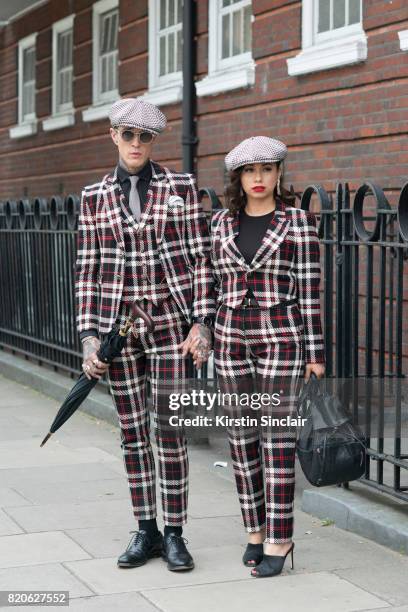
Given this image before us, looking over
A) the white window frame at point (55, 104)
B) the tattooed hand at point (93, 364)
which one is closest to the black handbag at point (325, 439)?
the tattooed hand at point (93, 364)

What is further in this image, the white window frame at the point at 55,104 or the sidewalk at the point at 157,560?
the white window frame at the point at 55,104

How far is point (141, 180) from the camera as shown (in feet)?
17.1

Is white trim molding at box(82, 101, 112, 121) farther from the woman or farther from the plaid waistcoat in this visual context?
the woman

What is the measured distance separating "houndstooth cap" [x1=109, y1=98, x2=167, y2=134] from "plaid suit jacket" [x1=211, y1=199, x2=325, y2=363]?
523 mm

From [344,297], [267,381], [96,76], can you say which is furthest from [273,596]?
[96,76]

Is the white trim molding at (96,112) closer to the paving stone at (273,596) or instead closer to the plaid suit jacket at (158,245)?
the plaid suit jacket at (158,245)

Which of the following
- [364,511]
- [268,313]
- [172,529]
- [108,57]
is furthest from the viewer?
[108,57]

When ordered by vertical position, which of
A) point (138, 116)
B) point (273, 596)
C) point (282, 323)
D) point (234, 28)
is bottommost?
point (273, 596)

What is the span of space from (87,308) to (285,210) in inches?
35.7

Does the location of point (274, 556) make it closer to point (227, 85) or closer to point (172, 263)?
point (172, 263)

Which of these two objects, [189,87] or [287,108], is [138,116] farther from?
[189,87]

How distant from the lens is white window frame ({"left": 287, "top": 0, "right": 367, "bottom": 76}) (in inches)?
341

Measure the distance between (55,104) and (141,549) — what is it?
1151cm

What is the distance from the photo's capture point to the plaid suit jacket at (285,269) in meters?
4.95
